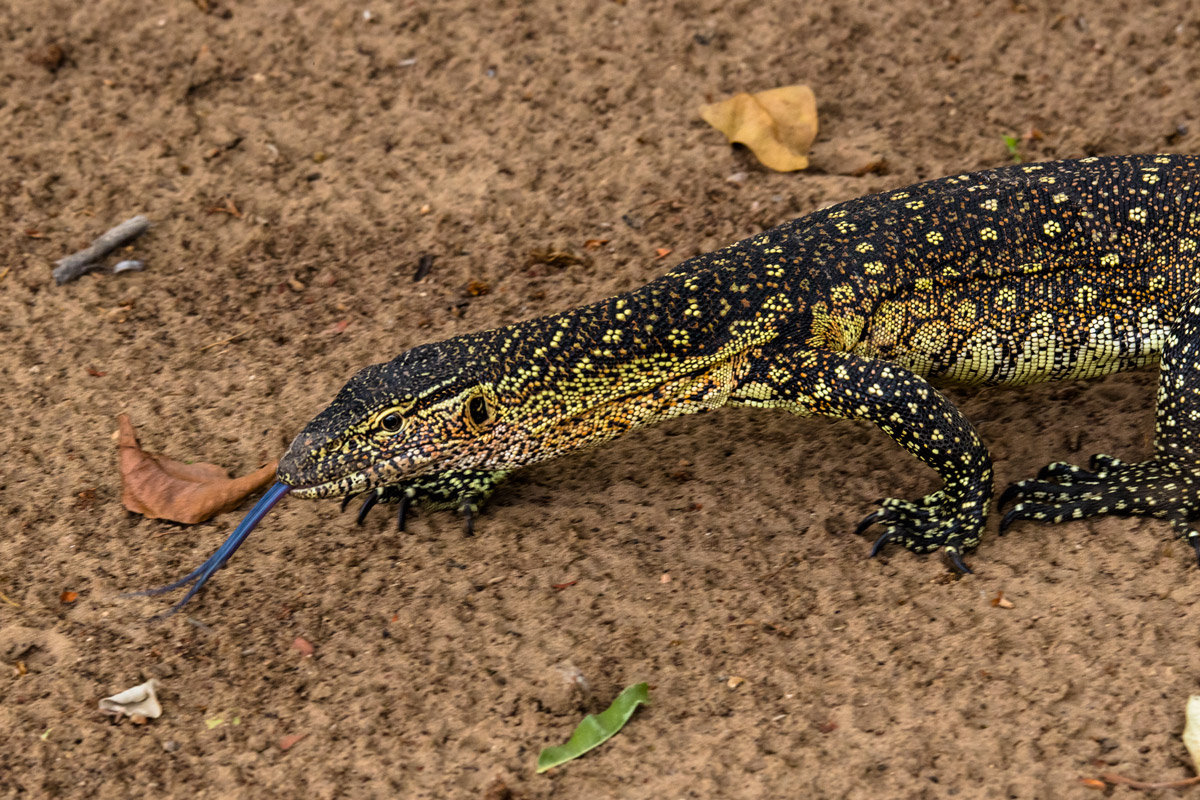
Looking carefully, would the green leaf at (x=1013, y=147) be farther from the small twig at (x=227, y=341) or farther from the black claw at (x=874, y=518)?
the small twig at (x=227, y=341)

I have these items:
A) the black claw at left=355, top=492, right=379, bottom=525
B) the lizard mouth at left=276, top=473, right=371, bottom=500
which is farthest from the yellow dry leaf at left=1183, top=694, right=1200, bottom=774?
the black claw at left=355, top=492, right=379, bottom=525

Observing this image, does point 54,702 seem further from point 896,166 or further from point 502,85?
point 896,166

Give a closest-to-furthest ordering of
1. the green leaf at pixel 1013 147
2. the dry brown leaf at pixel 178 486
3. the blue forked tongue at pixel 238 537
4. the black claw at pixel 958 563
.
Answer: the blue forked tongue at pixel 238 537
the black claw at pixel 958 563
the dry brown leaf at pixel 178 486
the green leaf at pixel 1013 147

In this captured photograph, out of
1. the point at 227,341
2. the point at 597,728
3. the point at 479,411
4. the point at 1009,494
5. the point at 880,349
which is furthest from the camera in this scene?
the point at 227,341

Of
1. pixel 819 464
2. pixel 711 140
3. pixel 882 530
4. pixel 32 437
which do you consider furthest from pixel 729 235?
pixel 32 437

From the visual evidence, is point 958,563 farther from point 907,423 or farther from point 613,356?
point 613,356

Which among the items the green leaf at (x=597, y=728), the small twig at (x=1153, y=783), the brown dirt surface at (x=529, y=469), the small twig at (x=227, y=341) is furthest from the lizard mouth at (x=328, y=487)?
the small twig at (x=1153, y=783)

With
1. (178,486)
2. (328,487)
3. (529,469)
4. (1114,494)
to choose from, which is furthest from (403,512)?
(1114,494)
